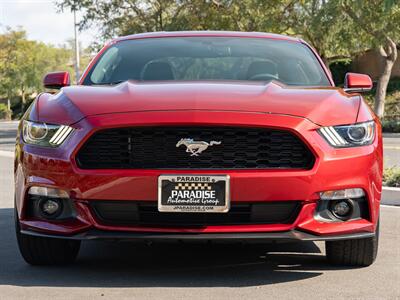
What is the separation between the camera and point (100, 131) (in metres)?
4.50

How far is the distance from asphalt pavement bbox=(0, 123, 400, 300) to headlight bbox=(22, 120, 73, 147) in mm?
807

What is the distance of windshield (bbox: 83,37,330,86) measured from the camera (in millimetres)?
5746

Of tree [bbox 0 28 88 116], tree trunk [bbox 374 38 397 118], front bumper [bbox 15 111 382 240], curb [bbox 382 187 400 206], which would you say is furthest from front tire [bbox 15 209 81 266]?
tree [bbox 0 28 88 116]

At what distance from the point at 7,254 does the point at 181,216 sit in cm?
166

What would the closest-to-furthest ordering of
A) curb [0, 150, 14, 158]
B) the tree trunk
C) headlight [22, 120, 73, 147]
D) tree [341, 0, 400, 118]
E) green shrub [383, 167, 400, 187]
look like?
headlight [22, 120, 73, 147], green shrub [383, 167, 400, 187], curb [0, 150, 14, 158], tree [341, 0, 400, 118], the tree trunk

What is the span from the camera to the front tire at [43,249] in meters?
4.93

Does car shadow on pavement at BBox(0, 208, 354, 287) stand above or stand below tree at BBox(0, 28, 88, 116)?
above

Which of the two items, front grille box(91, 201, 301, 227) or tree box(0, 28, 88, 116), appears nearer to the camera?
front grille box(91, 201, 301, 227)

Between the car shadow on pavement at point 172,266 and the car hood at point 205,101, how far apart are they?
3.13 feet

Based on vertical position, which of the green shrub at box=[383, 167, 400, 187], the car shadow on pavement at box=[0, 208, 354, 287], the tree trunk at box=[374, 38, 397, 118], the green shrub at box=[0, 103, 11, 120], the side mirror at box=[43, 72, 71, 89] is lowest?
the green shrub at box=[0, 103, 11, 120]

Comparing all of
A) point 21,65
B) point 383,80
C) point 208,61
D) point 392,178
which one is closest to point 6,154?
point 392,178

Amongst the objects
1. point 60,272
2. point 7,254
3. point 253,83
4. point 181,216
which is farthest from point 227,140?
point 7,254

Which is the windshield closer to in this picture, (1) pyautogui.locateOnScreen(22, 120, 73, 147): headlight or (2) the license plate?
(1) pyautogui.locateOnScreen(22, 120, 73, 147): headlight

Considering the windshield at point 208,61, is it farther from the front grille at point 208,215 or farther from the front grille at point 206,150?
the front grille at point 208,215
